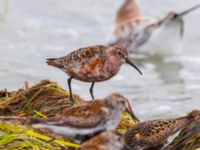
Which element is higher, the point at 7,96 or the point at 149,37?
the point at 149,37

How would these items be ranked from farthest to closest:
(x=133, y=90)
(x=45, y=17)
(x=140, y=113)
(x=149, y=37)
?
(x=45, y=17) < (x=149, y=37) < (x=133, y=90) < (x=140, y=113)

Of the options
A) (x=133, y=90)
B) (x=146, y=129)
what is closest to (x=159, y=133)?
(x=146, y=129)

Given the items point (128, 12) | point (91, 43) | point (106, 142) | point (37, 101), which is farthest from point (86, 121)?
point (128, 12)

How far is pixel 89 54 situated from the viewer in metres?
7.95

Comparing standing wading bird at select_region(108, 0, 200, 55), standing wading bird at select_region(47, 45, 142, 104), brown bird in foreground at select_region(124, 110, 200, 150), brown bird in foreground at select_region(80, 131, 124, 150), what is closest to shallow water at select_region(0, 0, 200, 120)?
standing wading bird at select_region(108, 0, 200, 55)

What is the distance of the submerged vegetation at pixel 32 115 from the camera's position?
6.83m

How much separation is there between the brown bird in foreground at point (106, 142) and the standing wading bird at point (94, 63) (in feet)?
6.47

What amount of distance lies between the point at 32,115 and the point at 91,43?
9.86 m

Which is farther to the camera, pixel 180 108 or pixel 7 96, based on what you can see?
pixel 180 108

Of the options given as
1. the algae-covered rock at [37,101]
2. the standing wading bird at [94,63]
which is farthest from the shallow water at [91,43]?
the standing wading bird at [94,63]

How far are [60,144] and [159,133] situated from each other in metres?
1.02

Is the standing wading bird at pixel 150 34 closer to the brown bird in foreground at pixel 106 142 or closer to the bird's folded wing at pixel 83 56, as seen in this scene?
the bird's folded wing at pixel 83 56

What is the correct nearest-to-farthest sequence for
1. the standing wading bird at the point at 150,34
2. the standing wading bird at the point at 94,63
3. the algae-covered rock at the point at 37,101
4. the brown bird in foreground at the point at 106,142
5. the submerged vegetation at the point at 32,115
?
the brown bird in foreground at the point at 106,142
the submerged vegetation at the point at 32,115
the standing wading bird at the point at 94,63
the algae-covered rock at the point at 37,101
the standing wading bird at the point at 150,34

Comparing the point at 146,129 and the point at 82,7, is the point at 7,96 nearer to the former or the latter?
the point at 146,129
